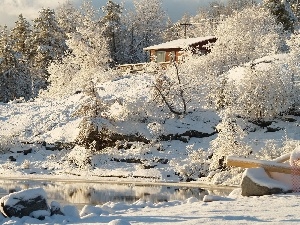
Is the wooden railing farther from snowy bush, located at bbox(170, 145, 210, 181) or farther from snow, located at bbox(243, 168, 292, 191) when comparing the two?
snow, located at bbox(243, 168, 292, 191)

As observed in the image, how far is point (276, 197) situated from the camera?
13227 mm

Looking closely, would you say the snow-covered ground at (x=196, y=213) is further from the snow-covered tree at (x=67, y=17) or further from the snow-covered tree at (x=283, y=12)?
the snow-covered tree at (x=67, y=17)

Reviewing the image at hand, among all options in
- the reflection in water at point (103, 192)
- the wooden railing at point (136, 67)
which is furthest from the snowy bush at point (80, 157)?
the wooden railing at point (136, 67)

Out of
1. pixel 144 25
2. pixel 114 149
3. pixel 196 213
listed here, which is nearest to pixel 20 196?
pixel 196 213

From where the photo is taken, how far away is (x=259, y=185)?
14.1 metres

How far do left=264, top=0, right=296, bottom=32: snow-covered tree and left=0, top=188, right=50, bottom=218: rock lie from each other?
169 feet

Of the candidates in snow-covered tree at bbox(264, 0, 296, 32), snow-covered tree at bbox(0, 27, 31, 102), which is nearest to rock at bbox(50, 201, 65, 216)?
snow-covered tree at bbox(264, 0, 296, 32)

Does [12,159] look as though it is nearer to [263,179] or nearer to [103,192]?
[103,192]

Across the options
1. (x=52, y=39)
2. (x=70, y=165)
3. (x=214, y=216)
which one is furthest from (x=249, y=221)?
(x=52, y=39)

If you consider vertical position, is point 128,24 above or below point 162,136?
above

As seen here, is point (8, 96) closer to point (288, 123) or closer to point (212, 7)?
point (288, 123)

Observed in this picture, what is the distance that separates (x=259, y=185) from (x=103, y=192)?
472 inches

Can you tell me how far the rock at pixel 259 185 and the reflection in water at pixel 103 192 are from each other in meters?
7.66

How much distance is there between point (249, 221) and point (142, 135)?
24.4m
